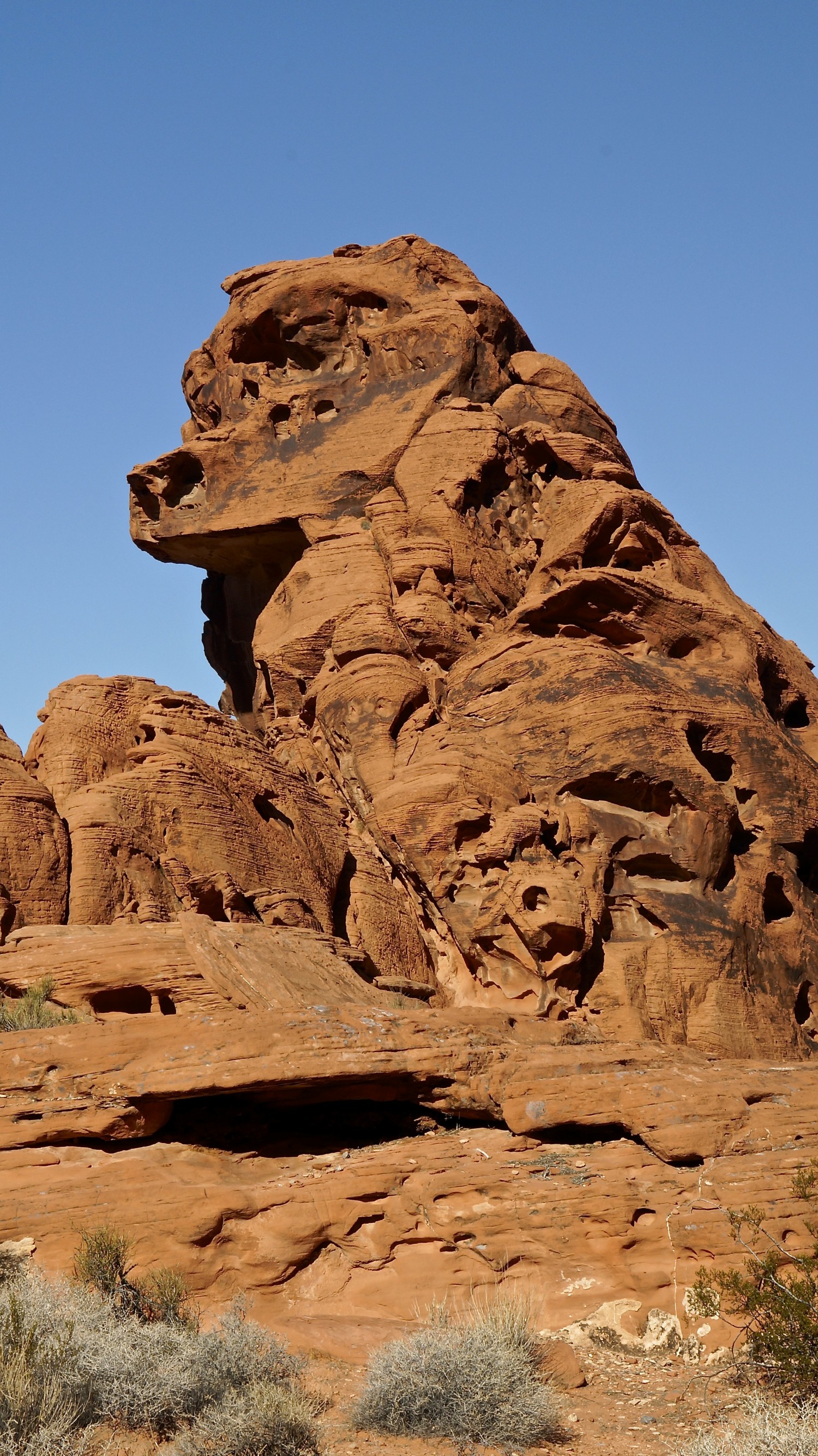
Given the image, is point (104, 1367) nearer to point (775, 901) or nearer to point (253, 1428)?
point (253, 1428)

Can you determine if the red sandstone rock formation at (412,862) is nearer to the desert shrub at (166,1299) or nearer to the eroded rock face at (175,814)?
the eroded rock face at (175,814)

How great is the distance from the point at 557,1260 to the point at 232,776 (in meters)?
9.21

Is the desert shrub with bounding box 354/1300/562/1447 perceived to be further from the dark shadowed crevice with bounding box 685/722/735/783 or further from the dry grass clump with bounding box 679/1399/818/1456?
the dark shadowed crevice with bounding box 685/722/735/783

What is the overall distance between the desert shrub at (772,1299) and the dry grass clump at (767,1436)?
38cm

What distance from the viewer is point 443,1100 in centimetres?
1546

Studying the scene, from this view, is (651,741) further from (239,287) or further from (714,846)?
(239,287)

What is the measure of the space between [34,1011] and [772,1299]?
816 cm

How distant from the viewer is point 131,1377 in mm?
11773

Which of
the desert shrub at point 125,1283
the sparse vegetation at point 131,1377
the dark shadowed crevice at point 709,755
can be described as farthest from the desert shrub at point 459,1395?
the dark shadowed crevice at point 709,755

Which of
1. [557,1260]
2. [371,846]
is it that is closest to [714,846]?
[371,846]

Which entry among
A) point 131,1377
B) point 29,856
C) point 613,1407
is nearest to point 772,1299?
point 613,1407

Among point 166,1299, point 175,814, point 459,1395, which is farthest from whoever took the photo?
point 175,814

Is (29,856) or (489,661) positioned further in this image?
(489,661)

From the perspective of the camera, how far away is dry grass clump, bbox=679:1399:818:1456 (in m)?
10.9
